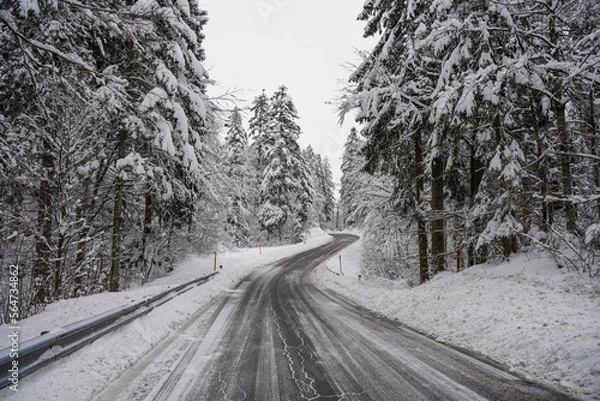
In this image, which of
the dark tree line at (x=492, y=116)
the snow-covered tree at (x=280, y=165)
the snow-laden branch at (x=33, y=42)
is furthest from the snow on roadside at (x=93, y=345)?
the snow-covered tree at (x=280, y=165)

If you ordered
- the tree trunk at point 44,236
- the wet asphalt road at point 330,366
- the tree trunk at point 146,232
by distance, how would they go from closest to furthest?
the wet asphalt road at point 330,366, the tree trunk at point 44,236, the tree trunk at point 146,232

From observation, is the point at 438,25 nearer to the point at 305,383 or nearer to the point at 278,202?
the point at 305,383

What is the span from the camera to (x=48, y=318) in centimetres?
524

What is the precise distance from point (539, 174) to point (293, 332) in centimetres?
835

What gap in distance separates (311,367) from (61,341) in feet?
10.8

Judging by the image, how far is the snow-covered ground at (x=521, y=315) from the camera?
4.07 m

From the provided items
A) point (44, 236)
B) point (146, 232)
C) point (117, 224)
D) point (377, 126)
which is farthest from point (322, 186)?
point (44, 236)

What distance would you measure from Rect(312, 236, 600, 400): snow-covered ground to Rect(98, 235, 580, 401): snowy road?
50 centimetres

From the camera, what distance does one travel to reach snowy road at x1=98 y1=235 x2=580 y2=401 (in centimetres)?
364

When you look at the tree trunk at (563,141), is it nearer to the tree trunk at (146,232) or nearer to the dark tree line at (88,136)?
the dark tree line at (88,136)

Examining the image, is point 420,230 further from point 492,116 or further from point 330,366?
point 330,366

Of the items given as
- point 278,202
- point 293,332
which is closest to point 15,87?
point 293,332

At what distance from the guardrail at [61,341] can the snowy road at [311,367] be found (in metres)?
0.80

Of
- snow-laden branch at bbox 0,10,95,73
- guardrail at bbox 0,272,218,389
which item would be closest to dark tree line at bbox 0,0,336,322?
snow-laden branch at bbox 0,10,95,73
